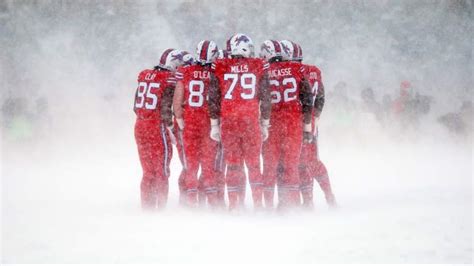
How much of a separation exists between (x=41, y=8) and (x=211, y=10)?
188 inches

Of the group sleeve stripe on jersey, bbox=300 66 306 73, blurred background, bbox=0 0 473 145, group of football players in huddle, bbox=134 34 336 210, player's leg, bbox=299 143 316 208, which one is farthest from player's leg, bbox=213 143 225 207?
blurred background, bbox=0 0 473 145

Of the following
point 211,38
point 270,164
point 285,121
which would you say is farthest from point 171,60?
point 211,38

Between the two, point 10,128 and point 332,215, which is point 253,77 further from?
point 10,128

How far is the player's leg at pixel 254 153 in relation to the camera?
3967 mm

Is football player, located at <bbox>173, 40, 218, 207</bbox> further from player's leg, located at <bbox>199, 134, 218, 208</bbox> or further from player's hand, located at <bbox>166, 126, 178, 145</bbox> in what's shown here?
player's hand, located at <bbox>166, 126, 178, 145</bbox>

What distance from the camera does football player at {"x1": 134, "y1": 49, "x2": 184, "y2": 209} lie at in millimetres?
4367

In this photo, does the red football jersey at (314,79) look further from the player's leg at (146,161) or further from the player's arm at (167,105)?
the player's leg at (146,161)

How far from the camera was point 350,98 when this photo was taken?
517 inches

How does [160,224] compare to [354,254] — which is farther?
[160,224]

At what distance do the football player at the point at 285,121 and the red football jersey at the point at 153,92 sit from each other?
3.27ft

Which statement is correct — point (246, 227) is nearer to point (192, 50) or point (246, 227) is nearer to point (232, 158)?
point (232, 158)

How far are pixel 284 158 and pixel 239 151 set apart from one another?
443 mm

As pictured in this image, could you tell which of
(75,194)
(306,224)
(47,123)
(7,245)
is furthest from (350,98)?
(7,245)

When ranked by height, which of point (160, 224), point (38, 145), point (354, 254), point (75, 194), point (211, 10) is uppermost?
point (211, 10)
